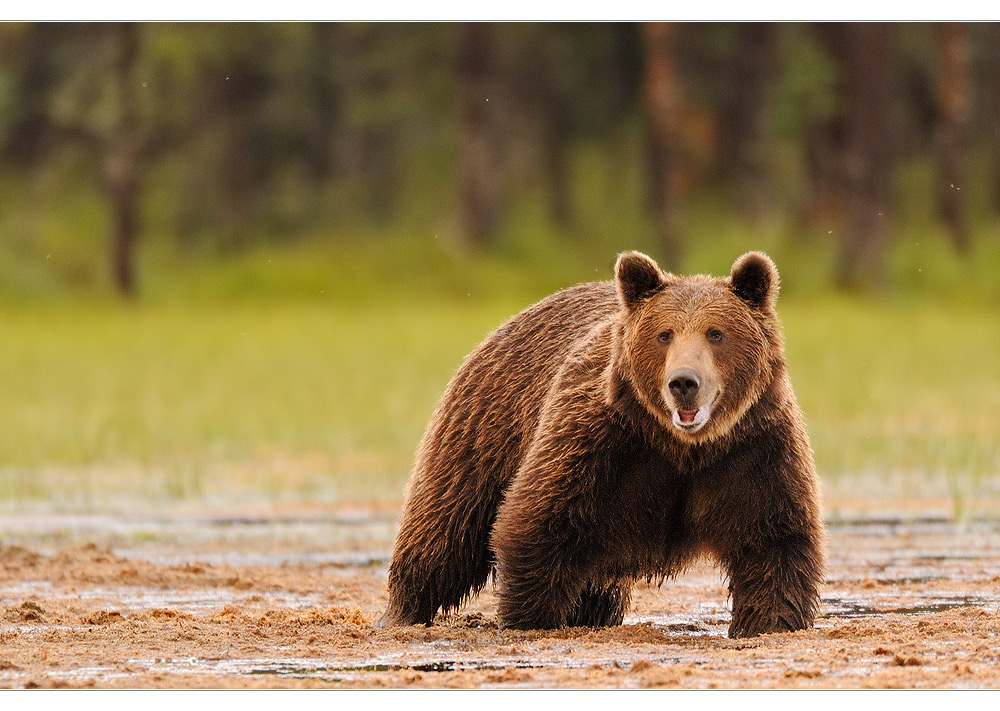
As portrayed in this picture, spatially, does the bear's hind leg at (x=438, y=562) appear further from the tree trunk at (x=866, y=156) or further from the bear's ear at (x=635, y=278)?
the tree trunk at (x=866, y=156)

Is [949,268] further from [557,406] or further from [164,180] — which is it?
[557,406]

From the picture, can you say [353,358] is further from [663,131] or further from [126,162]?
[126,162]

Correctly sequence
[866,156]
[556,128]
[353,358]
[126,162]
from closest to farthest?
[353,358], [866,156], [126,162], [556,128]

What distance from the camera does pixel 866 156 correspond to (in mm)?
25703

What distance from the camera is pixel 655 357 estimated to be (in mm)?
6230

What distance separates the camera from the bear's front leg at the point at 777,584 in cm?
640

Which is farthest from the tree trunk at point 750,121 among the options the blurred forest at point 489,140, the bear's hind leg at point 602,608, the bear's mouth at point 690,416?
the bear's mouth at point 690,416

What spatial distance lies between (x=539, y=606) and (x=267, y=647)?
100 centimetres

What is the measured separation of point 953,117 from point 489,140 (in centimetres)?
727

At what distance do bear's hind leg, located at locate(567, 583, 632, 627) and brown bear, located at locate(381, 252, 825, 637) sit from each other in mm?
409

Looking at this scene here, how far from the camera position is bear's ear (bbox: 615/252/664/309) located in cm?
639

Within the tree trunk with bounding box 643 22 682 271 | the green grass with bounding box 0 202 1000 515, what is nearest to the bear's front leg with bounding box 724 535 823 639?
the green grass with bounding box 0 202 1000 515

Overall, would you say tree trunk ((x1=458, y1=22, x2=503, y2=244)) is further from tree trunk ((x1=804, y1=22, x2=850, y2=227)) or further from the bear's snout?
the bear's snout

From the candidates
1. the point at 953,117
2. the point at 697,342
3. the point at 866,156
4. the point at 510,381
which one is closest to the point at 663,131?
the point at 866,156
